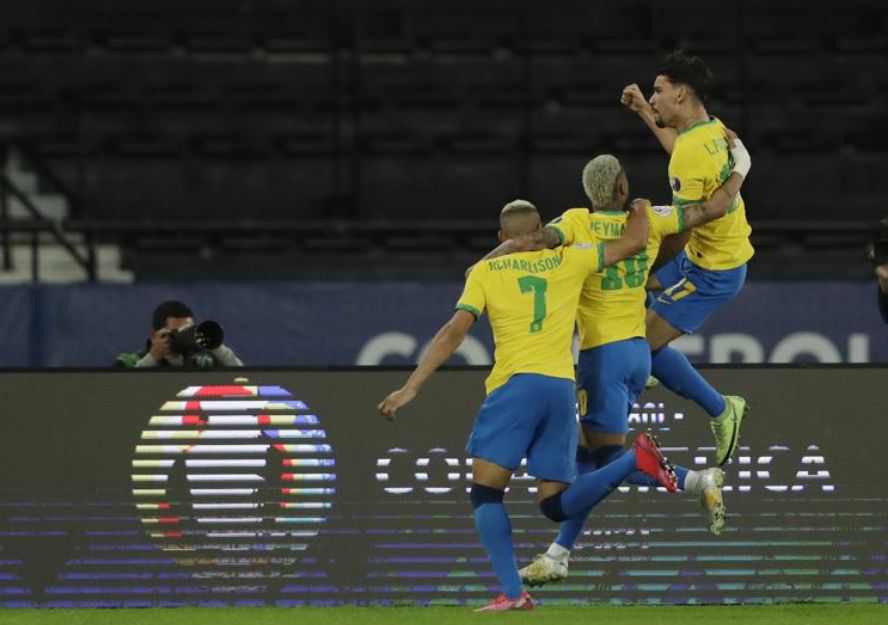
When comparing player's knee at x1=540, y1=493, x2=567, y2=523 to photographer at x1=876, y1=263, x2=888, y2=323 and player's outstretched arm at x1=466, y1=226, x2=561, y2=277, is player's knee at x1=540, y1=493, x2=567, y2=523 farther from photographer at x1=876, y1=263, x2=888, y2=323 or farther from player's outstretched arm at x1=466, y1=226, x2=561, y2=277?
photographer at x1=876, y1=263, x2=888, y2=323

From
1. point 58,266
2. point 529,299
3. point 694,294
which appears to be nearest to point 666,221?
point 694,294

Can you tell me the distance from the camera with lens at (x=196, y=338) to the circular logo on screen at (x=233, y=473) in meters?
1.09

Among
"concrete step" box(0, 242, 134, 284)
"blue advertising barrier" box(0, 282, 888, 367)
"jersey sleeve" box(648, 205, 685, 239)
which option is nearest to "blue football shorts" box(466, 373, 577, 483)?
→ "jersey sleeve" box(648, 205, 685, 239)

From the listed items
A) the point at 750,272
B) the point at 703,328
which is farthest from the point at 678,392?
the point at 750,272

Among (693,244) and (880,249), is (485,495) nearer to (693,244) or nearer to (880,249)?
(693,244)

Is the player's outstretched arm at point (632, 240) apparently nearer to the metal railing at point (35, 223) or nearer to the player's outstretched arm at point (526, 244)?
the player's outstretched arm at point (526, 244)

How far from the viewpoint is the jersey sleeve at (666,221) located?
8914 millimetres

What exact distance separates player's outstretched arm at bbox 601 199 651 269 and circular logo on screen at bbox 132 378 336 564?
5.97ft

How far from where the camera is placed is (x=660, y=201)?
1738cm

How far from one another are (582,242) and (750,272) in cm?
764

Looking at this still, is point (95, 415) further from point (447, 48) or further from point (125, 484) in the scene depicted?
point (447, 48)

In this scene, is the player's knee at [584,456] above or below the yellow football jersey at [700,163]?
below

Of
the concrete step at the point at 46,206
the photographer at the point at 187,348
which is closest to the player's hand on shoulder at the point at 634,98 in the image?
the photographer at the point at 187,348

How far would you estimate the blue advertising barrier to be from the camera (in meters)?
14.6
